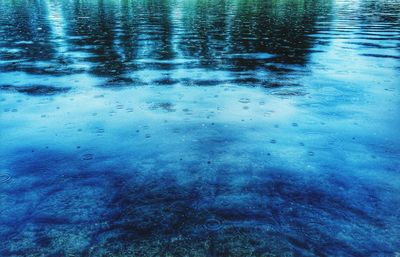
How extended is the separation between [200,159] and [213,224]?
1962 mm

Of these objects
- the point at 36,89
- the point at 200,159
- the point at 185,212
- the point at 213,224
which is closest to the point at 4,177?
the point at 185,212

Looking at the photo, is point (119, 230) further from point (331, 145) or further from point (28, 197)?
point (331, 145)

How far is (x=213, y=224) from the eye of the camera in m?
4.35

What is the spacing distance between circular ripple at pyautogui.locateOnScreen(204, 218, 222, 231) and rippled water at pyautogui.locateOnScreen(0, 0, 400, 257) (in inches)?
0.8

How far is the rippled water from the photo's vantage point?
4.13m

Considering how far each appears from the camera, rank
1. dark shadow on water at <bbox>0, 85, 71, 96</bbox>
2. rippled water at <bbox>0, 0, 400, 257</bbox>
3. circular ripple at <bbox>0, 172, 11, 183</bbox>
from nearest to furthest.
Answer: rippled water at <bbox>0, 0, 400, 257</bbox> < circular ripple at <bbox>0, 172, 11, 183</bbox> < dark shadow on water at <bbox>0, 85, 71, 96</bbox>

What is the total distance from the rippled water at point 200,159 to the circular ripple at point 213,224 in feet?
0.07

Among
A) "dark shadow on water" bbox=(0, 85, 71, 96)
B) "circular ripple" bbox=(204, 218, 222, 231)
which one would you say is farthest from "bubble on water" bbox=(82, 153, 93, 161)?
"dark shadow on water" bbox=(0, 85, 71, 96)

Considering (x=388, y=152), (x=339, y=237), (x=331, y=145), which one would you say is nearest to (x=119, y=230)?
(x=339, y=237)

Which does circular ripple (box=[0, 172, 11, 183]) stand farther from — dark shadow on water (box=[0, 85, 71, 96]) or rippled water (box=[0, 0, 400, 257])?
dark shadow on water (box=[0, 85, 71, 96])

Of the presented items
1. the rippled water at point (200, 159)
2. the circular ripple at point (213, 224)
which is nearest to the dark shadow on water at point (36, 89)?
the rippled water at point (200, 159)

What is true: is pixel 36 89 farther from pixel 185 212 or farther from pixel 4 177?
pixel 185 212

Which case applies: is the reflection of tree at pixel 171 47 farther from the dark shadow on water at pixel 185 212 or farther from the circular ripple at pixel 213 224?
the circular ripple at pixel 213 224

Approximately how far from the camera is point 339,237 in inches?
161
